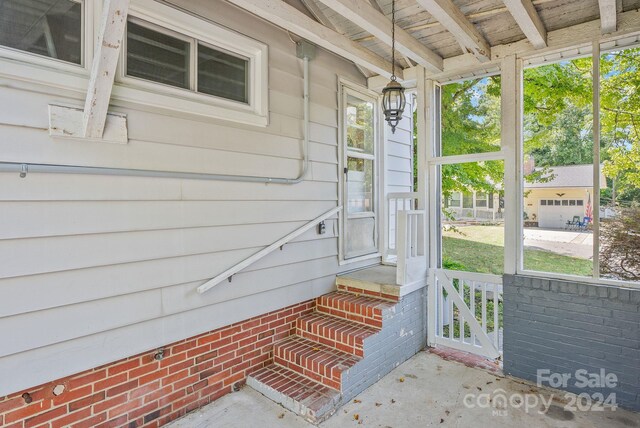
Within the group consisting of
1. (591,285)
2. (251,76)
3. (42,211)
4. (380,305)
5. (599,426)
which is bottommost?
(599,426)

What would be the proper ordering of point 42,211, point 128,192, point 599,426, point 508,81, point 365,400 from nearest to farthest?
point 42,211
point 128,192
point 599,426
point 365,400
point 508,81

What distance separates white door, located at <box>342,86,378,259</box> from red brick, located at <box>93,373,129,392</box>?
236 cm

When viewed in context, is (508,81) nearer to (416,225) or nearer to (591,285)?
(416,225)

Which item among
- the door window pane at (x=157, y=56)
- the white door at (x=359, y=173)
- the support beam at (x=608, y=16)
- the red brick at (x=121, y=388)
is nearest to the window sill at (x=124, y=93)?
the door window pane at (x=157, y=56)

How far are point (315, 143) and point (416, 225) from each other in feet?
4.49

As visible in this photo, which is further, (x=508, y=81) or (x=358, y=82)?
(x=358, y=82)

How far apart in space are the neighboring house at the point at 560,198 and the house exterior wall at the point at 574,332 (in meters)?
0.72

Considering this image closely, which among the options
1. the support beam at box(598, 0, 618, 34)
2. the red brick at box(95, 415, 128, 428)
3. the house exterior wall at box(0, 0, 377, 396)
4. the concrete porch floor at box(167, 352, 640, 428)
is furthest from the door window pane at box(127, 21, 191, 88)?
the support beam at box(598, 0, 618, 34)

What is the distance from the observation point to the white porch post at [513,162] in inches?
127

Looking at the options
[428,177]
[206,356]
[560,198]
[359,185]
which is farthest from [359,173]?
[206,356]

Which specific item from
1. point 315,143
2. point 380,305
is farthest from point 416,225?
point 315,143

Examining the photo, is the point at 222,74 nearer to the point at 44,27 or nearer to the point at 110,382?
the point at 44,27

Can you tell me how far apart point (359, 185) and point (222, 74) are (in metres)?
2.03

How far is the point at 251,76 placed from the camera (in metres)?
2.97
